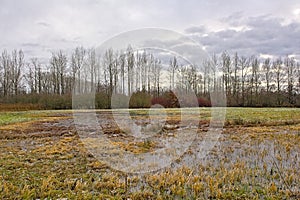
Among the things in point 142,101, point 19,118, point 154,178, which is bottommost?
point 154,178

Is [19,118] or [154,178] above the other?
[19,118]

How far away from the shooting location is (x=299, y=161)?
782cm

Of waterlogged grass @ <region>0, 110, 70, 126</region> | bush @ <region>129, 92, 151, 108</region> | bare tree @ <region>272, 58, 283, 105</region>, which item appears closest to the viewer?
waterlogged grass @ <region>0, 110, 70, 126</region>

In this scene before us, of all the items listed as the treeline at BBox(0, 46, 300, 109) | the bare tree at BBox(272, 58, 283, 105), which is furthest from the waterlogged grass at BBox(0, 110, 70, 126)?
the bare tree at BBox(272, 58, 283, 105)

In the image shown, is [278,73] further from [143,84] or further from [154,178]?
[154,178]

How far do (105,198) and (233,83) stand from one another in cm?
5522

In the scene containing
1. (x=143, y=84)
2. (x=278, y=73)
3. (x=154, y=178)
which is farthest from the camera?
(x=278, y=73)

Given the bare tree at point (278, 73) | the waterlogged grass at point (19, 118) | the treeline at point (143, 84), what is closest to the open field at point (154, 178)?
the waterlogged grass at point (19, 118)

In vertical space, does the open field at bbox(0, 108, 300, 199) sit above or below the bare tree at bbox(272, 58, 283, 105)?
below

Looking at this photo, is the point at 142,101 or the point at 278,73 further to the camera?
the point at 278,73

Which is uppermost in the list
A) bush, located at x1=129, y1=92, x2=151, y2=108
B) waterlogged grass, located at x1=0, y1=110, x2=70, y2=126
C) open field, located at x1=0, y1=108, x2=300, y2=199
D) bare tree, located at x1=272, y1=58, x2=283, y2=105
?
bare tree, located at x1=272, y1=58, x2=283, y2=105

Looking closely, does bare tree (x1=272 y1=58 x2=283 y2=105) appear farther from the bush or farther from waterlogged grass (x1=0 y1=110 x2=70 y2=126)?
waterlogged grass (x1=0 y1=110 x2=70 y2=126)

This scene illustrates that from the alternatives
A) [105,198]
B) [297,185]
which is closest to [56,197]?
[105,198]

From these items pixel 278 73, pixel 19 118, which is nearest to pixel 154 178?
pixel 19 118
